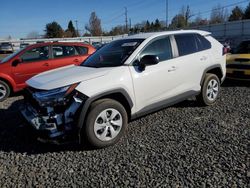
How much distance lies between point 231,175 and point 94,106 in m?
2.00

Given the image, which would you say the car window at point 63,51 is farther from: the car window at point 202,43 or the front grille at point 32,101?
the car window at point 202,43

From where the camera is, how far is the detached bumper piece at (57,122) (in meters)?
3.47

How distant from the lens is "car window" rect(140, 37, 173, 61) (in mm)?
4410

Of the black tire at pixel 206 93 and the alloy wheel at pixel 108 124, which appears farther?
the black tire at pixel 206 93

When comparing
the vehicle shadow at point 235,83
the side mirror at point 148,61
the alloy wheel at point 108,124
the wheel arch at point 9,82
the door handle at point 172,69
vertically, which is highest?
the side mirror at point 148,61

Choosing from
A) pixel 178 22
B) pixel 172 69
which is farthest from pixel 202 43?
pixel 178 22

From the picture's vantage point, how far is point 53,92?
3.53m

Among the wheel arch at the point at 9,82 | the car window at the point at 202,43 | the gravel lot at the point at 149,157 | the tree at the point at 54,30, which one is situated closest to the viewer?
the gravel lot at the point at 149,157

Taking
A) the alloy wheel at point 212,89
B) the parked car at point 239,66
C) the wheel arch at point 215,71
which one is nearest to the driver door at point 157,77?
the wheel arch at point 215,71

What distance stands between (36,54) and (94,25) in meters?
81.7

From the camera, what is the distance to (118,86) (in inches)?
150

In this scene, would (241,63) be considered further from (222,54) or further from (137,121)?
(137,121)

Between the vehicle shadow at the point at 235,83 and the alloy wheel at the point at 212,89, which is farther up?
the alloy wheel at the point at 212,89

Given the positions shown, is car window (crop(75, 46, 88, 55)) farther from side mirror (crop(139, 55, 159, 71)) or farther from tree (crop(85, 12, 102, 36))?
tree (crop(85, 12, 102, 36))
